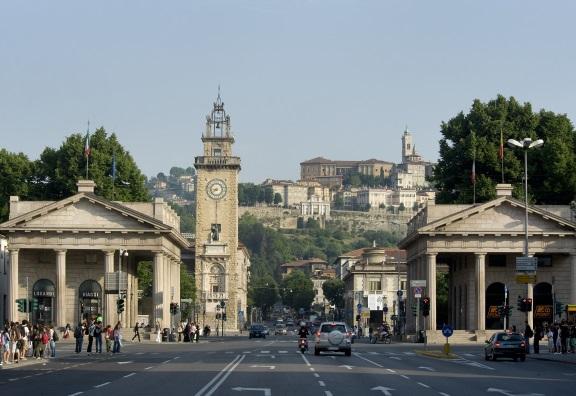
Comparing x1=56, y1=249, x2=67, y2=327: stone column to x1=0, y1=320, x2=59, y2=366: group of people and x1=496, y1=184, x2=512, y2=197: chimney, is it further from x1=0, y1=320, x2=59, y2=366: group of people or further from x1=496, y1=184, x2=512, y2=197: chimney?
x1=496, y1=184, x2=512, y2=197: chimney

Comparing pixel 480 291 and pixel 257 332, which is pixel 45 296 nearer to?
pixel 480 291

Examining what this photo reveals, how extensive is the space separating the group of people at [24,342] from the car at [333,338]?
1413 cm

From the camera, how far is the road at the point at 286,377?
37.5m

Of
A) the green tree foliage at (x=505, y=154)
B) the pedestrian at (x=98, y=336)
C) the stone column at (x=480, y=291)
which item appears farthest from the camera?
the green tree foliage at (x=505, y=154)

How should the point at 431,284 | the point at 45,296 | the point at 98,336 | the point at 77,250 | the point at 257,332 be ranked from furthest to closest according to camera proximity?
the point at 257,332 < the point at 45,296 < the point at 77,250 < the point at 431,284 < the point at 98,336

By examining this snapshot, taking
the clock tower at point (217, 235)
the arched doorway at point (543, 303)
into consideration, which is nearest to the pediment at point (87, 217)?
the arched doorway at point (543, 303)

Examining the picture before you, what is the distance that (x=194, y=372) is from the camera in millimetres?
48656

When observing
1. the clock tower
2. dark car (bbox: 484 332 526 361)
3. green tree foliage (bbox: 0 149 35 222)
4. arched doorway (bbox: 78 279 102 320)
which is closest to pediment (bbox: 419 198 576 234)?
arched doorway (bbox: 78 279 102 320)

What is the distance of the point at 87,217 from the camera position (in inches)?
4114

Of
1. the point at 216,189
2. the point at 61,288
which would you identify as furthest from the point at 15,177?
the point at 216,189

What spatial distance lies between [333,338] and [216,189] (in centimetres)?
11550

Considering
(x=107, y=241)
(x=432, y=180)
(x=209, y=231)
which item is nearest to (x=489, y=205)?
(x=432, y=180)

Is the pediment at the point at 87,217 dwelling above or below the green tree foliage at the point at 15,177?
below

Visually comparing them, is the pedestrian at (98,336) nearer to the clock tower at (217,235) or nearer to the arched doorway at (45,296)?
the arched doorway at (45,296)
